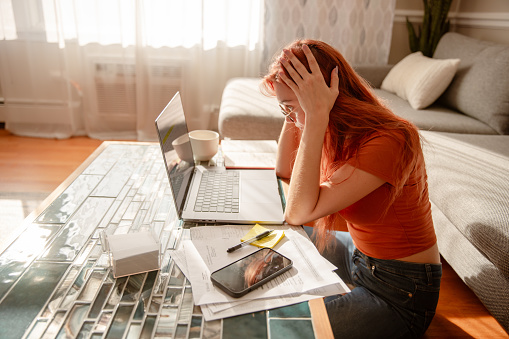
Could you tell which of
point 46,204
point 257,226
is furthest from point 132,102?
point 257,226

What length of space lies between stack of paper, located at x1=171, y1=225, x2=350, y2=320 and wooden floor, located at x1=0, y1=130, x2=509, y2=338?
31.0 inches

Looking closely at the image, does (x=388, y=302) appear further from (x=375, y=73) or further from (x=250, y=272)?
(x=375, y=73)

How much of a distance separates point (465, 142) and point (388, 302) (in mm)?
1230

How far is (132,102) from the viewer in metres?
3.18

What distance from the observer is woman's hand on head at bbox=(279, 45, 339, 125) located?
3.15ft

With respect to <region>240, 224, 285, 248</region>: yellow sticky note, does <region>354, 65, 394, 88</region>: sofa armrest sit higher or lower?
higher

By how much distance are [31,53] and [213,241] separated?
284 centimetres

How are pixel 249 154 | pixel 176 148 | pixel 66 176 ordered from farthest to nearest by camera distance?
1. pixel 66 176
2. pixel 249 154
3. pixel 176 148

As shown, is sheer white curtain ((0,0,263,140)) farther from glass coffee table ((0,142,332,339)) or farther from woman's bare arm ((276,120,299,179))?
glass coffee table ((0,142,332,339))

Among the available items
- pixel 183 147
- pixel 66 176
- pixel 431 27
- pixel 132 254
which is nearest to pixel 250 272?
pixel 132 254

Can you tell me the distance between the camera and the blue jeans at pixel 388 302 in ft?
3.18

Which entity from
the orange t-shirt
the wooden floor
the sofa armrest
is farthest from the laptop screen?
the sofa armrest

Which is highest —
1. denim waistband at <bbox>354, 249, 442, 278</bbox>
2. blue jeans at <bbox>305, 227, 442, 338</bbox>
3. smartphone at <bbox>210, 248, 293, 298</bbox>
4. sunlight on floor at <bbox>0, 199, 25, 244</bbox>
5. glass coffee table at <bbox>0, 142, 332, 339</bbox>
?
smartphone at <bbox>210, 248, 293, 298</bbox>

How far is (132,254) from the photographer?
2.67 feet
